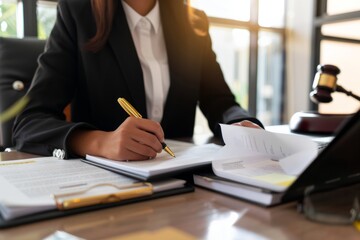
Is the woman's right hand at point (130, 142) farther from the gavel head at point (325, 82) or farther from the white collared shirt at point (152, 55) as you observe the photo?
the gavel head at point (325, 82)

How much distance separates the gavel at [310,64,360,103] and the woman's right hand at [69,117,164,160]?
0.71 metres

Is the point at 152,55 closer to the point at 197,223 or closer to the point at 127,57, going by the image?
the point at 127,57

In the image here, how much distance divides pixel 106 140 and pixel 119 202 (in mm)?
247

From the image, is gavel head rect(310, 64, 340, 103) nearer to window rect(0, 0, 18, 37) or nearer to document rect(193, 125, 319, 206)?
document rect(193, 125, 319, 206)

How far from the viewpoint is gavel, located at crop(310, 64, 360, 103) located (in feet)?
3.95

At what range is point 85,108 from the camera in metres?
1.23

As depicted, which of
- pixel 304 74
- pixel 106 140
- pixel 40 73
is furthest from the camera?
pixel 304 74

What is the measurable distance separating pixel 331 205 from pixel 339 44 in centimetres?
375

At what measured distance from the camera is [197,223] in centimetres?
47

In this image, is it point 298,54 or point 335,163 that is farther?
point 298,54

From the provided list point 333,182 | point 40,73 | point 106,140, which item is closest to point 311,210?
point 333,182

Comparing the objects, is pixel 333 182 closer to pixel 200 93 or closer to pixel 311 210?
pixel 311 210

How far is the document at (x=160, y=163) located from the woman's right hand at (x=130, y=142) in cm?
2

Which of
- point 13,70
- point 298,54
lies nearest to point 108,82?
point 13,70
